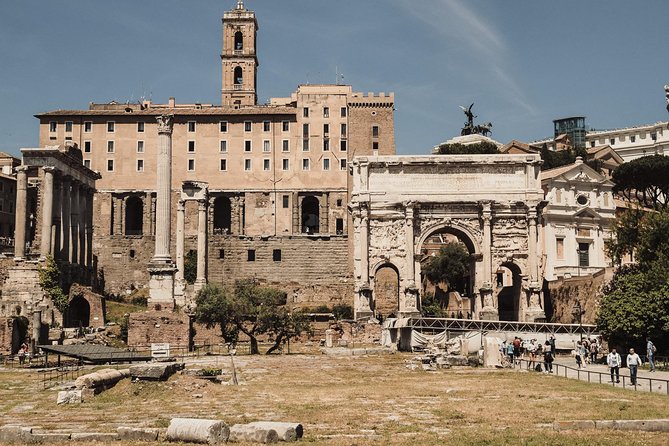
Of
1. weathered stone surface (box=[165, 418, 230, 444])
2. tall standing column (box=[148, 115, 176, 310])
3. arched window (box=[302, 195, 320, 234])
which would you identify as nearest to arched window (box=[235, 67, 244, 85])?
arched window (box=[302, 195, 320, 234])

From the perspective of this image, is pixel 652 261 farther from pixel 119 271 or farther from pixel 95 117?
A: pixel 95 117

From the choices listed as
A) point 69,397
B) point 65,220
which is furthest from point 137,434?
point 65,220

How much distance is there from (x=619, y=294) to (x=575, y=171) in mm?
27276

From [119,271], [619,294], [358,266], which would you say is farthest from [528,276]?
[119,271]

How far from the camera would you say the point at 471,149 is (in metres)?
79.2

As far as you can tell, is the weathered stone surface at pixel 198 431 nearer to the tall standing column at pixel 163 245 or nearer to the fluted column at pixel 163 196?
the tall standing column at pixel 163 245

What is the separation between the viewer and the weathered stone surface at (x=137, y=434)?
15625 millimetres

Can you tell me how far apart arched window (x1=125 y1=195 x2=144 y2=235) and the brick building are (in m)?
0.12

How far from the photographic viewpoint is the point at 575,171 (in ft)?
204

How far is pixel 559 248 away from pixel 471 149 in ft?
70.2

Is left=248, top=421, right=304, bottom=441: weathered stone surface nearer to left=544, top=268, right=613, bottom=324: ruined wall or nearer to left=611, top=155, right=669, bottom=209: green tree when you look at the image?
left=544, top=268, right=613, bottom=324: ruined wall

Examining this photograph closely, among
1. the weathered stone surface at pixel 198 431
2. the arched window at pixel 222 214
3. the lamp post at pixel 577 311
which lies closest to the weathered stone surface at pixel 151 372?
the weathered stone surface at pixel 198 431

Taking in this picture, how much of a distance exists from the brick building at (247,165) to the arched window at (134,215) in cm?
12

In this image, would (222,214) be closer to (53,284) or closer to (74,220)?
(74,220)
